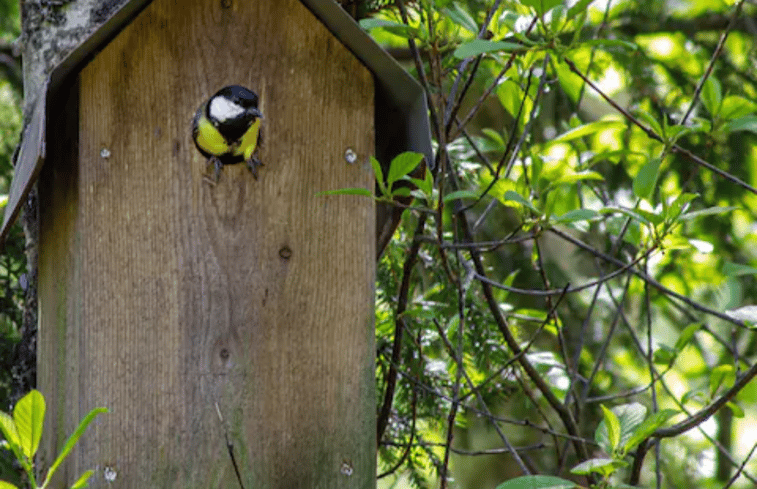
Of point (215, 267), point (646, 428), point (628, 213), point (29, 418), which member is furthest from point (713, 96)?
point (29, 418)

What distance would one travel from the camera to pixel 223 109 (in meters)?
1.68

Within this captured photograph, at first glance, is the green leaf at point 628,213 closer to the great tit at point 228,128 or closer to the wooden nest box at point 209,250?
the wooden nest box at point 209,250

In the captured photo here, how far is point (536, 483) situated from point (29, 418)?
0.68 m

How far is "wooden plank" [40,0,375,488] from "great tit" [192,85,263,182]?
2 centimetres

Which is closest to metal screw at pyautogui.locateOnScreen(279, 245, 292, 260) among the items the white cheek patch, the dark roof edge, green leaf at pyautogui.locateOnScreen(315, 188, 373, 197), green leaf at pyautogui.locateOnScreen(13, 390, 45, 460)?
green leaf at pyautogui.locateOnScreen(315, 188, 373, 197)

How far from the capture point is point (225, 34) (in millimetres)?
1771

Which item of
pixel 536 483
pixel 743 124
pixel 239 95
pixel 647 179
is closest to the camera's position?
pixel 536 483

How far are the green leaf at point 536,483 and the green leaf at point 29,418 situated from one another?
0.61 meters

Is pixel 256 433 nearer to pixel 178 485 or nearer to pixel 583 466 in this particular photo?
pixel 178 485

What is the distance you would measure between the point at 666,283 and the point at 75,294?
231 cm

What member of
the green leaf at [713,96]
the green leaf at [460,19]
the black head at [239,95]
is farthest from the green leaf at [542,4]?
the green leaf at [713,96]

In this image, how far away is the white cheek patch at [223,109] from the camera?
5.46 feet

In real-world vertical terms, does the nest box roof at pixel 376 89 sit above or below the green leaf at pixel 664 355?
above

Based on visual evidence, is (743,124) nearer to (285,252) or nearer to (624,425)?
(624,425)
